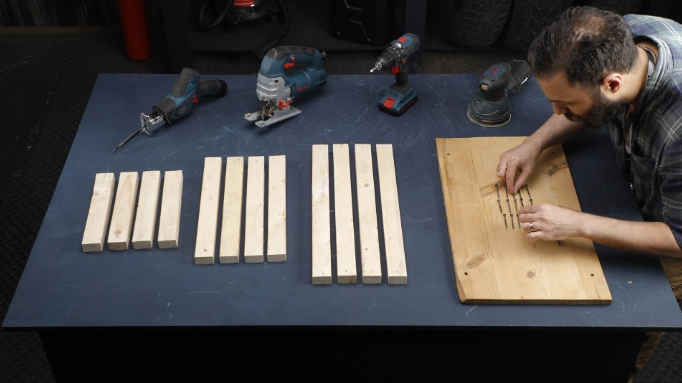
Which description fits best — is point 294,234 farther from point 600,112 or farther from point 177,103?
point 600,112

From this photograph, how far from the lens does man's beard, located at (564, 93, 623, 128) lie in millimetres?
1927

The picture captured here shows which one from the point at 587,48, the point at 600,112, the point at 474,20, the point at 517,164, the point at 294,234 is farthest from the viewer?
the point at 474,20

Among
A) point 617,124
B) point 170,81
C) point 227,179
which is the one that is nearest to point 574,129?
point 617,124

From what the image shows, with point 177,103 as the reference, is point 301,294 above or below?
below

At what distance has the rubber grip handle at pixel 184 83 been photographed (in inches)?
95.6

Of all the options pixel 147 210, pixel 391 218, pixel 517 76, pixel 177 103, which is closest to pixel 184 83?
pixel 177 103

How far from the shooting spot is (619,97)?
1.93 meters

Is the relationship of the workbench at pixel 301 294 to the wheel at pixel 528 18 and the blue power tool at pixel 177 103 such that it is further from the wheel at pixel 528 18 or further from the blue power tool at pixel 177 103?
the wheel at pixel 528 18

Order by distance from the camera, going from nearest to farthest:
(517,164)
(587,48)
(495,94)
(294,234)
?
(587,48)
(294,234)
(517,164)
(495,94)

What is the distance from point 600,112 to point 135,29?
294 cm

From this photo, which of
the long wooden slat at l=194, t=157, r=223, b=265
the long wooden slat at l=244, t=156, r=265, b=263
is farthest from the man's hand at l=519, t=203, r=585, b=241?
the long wooden slat at l=194, t=157, r=223, b=265

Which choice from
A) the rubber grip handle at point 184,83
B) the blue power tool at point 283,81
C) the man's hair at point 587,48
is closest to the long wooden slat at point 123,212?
the rubber grip handle at point 184,83

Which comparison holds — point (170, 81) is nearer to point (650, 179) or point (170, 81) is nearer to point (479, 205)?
point (479, 205)
